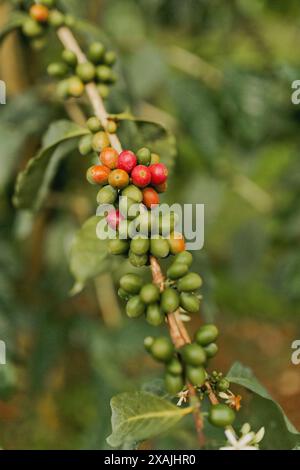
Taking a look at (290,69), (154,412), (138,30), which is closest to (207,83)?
(290,69)

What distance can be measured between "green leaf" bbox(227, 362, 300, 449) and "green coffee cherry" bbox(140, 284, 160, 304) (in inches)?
5.9

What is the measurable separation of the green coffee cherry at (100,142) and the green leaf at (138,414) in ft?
1.07

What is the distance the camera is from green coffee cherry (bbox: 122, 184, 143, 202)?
0.69 metres

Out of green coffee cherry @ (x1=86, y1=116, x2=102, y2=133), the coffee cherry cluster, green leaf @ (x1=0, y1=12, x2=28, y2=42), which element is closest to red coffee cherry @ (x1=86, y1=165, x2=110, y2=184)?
green coffee cherry @ (x1=86, y1=116, x2=102, y2=133)

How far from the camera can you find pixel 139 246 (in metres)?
0.67

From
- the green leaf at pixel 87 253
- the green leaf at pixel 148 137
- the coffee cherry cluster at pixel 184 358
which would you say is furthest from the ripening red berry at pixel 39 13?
the coffee cherry cluster at pixel 184 358

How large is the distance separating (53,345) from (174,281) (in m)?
1.09

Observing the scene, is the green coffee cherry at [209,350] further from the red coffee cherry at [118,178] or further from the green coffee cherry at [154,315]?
the red coffee cherry at [118,178]

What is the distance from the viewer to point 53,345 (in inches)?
67.3

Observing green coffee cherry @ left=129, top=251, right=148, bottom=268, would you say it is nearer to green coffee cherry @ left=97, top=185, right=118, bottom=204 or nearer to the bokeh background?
green coffee cherry @ left=97, top=185, right=118, bottom=204

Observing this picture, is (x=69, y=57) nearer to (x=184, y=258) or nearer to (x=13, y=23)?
(x=13, y=23)

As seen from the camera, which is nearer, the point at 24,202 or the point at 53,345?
the point at 24,202

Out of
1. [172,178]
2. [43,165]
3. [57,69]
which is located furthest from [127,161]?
[172,178]

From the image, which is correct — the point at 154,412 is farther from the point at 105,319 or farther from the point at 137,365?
the point at 137,365
